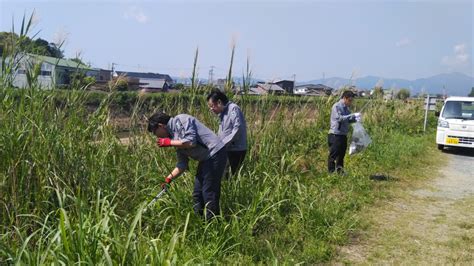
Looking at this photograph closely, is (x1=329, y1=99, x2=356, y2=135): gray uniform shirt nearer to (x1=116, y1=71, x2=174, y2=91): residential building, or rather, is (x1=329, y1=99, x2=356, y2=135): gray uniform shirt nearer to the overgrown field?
the overgrown field

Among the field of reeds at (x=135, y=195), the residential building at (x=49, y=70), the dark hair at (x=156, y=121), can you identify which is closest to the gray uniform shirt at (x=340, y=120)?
the field of reeds at (x=135, y=195)

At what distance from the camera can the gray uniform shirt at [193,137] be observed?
390 cm


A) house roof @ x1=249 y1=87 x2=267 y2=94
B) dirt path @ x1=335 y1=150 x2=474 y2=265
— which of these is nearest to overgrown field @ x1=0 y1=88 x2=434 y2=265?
house roof @ x1=249 y1=87 x2=267 y2=94

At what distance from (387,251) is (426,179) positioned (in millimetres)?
4194

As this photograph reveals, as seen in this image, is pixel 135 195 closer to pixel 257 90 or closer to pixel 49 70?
pixel 49 70

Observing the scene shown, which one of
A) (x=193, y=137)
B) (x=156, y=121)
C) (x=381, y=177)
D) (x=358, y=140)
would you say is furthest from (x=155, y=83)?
(x=193, y=137)

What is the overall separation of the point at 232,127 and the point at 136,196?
1.33 m

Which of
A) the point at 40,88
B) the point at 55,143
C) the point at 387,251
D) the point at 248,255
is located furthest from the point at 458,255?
the point at 40,88

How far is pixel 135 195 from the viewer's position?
4227 mm

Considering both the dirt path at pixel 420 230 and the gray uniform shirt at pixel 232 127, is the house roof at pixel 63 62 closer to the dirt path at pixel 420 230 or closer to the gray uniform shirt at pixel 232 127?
the gray uniform shirt at pixel 232 127

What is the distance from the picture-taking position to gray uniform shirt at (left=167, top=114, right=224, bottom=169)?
3902 mm

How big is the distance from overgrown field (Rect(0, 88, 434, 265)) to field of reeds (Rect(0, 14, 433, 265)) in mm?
12

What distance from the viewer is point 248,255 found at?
12.4ft

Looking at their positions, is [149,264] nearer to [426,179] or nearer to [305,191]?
[305,191]
